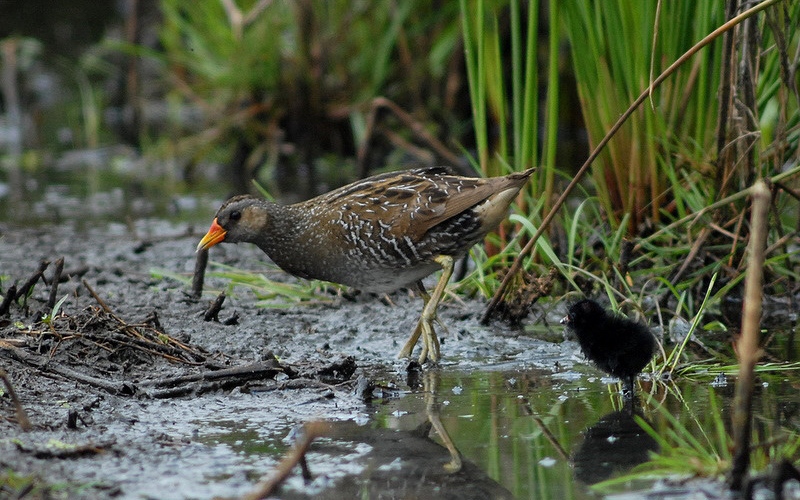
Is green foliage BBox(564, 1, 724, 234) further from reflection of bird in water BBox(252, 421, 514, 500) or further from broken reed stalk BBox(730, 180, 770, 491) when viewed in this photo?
broken reed stalk BBox(730, 180, 770, 491)

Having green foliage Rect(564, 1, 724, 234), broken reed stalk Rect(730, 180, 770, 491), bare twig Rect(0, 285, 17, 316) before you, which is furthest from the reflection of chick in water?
bare twig Rect(0, 285, 17, 316)

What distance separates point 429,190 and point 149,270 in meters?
2.07

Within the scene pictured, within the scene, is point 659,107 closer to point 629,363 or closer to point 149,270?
point 629,363

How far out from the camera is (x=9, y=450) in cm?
324

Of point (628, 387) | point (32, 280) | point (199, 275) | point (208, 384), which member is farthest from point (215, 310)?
point (628, 387)

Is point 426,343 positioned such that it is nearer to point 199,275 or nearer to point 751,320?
point 199,275

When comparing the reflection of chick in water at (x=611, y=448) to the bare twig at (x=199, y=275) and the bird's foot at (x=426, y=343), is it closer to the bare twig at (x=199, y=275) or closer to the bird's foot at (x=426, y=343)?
the bird's foot at (x=426, y=343)

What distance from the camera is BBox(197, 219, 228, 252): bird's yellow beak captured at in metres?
4.97

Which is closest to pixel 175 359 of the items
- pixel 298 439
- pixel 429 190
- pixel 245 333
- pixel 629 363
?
pixel 245 333

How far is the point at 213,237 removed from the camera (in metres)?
4.98

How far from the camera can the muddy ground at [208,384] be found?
3121 millimetres

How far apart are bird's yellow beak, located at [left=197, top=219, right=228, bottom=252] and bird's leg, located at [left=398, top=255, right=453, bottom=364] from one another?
105 cm

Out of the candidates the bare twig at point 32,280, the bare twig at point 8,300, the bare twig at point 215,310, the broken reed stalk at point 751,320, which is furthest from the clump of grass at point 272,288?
the broken reed stalk at point 751,320

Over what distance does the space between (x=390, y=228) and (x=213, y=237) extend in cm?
91
